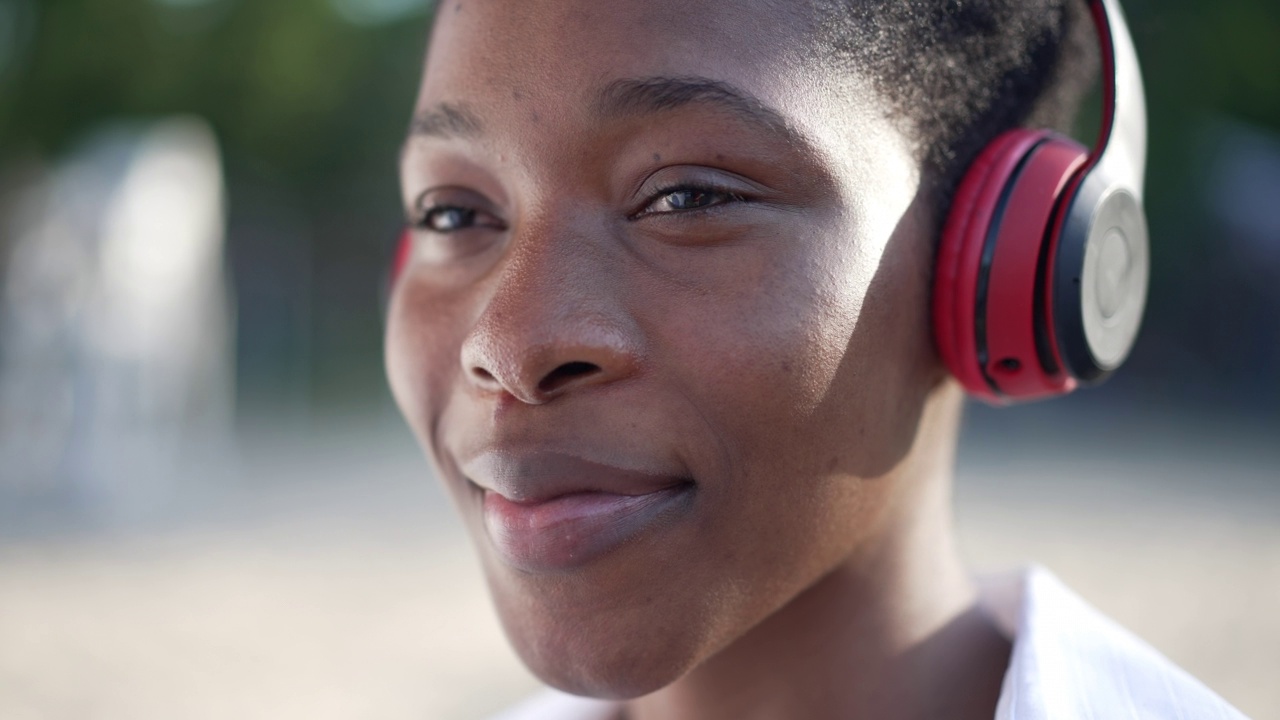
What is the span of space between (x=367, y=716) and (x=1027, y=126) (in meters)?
4.01

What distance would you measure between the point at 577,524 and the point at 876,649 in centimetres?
51

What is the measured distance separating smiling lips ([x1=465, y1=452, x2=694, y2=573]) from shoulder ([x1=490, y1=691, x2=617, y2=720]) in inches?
30.5

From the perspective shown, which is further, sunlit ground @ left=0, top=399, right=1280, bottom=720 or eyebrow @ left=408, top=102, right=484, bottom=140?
sunlit ground @ left=0, top=399, right=1280, bottom=720

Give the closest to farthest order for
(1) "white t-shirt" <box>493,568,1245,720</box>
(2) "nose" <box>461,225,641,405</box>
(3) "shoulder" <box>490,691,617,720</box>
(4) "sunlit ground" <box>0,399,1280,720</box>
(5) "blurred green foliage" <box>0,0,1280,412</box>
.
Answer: (2) "nose" <box>461,225,641,405</box>
(1) "white t-shirt" <box>493,568,1245,720</box>
(3) "shoulder" <box>490,691,617,720</box>
(4) "sunlit ground" <box>0,399,1280,720</box>
(5) "blurred green foliage" <box>0,0,1280,412</box>

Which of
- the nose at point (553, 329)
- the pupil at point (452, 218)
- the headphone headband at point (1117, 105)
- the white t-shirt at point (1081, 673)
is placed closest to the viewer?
the nose at point (553, 329)

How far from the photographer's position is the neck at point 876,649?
147 centimetres

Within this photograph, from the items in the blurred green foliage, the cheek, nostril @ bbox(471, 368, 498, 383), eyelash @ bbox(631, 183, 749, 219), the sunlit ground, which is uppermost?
the blurred green foliage

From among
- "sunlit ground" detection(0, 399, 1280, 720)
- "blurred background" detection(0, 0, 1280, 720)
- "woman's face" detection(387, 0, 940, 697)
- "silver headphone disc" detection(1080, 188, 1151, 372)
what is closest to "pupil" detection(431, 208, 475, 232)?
"woman's face" detection(387, 0, 940, 697)

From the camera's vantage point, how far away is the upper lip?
1.26 meters

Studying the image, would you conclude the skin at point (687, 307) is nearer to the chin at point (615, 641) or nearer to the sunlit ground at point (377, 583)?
the chin at point (615, 641)

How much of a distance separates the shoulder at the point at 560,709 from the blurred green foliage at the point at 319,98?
9997mm

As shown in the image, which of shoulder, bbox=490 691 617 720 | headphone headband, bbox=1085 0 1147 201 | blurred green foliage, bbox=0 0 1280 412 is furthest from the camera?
blurred green foliage, bbox=0 0 1280 412

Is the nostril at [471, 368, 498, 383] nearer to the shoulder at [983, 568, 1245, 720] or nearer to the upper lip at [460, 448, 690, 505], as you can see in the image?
the upper lip at [460, 448, 690, 505]

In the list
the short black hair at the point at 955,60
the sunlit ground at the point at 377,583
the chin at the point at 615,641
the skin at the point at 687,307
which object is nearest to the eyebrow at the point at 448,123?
the skin at the point at 687,307
